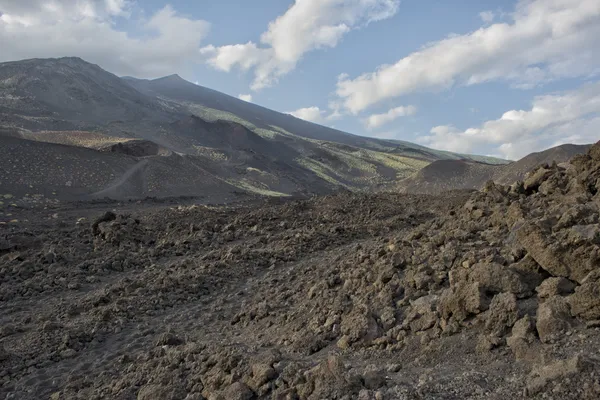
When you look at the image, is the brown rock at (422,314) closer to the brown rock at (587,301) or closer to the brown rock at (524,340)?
the brown rock at (524,340)

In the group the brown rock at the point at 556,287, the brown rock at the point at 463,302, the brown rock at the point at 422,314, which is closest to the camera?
the brown rock at the point at 556,287

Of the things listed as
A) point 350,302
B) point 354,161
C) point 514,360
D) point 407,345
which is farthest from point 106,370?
point 354,161

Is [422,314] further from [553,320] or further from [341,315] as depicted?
[553,320]

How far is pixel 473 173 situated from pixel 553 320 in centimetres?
4887

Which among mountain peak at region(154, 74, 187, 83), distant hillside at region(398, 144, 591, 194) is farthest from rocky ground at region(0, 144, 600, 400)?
mountain peak at region(154, 74, 187, 83)

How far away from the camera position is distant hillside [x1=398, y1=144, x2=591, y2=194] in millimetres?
42812

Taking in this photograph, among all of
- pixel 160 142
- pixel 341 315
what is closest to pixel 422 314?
pixel 341 315

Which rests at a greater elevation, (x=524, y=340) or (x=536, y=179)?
(x=536, y=179)

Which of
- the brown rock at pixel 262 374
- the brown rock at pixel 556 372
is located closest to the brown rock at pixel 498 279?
A: the brown rock at pixel 556 372

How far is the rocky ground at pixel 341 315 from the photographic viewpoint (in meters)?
3.90

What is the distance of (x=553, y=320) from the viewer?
3.94 metres

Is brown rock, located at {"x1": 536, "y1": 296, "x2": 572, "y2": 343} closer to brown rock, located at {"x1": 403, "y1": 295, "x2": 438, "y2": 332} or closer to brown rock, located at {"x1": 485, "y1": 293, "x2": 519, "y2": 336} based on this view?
brown rock, located at {"x1": 485, "y1": 293, "x2": 519, "y2": 336}

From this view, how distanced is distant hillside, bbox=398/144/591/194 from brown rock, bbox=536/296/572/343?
39.5 meters

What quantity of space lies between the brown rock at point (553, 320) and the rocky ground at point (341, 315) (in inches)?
0.4
